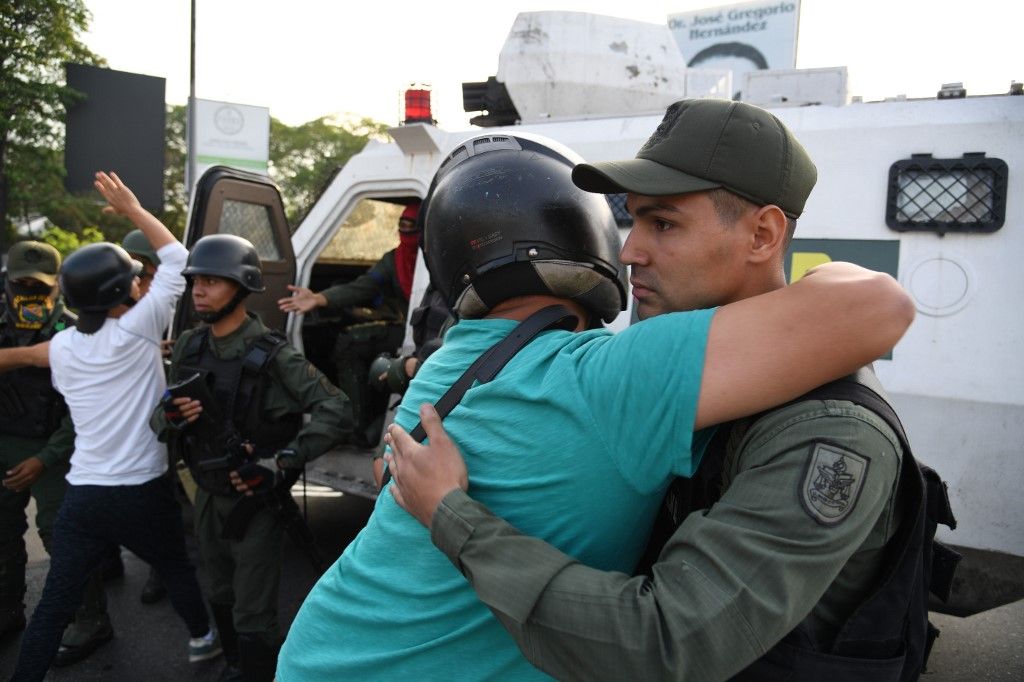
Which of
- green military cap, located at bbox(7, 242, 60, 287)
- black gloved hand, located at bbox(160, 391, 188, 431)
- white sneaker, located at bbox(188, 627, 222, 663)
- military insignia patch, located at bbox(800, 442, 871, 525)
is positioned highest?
green military cap, located at bbox(7, 242, 60, 287)

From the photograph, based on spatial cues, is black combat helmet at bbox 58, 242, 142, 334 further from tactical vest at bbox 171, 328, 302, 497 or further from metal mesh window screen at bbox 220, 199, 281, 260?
metal mesh window screen at bbox 220, 199, 281, 260

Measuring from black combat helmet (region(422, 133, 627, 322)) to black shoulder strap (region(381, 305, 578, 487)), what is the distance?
7 cm

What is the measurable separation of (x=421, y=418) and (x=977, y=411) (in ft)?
7.51

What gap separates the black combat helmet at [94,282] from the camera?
3.26 meters

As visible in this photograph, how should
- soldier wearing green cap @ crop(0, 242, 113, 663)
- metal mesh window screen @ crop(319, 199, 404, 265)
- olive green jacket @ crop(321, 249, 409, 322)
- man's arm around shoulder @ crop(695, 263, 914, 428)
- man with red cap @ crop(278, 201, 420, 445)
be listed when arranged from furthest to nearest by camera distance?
metal mesh window screen @ crop(319, 199, 404, 265) < olive green jacket @ crop(321, 249, 409, 322) < man with red cap @ crop(278, 201, 420, 445) < soldier wearing green cap @ crop(0, 242, 113, 663) < man's arm around shoulder @ crop(695, 263, 914, 428)

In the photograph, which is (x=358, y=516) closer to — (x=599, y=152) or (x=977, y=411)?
(x=599, y=152)

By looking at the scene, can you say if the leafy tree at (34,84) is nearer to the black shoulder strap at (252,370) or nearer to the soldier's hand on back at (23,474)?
the soldier's hand on back at (23,474)

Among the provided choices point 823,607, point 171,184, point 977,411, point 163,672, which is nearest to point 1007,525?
point 977,411

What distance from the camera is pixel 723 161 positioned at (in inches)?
46.8

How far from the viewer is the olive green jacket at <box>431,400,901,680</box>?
927 mm

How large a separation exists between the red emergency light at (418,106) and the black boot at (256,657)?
2383mm

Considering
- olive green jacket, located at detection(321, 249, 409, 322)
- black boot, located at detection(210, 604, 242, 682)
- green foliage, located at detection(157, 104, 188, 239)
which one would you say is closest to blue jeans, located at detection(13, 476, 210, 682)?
black boot, located at detection(210, 604, 242, 682)

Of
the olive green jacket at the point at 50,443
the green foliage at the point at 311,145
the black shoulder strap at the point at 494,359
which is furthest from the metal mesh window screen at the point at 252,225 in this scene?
the green foliage at the point at 311,145

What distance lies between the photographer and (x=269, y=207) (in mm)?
4637
